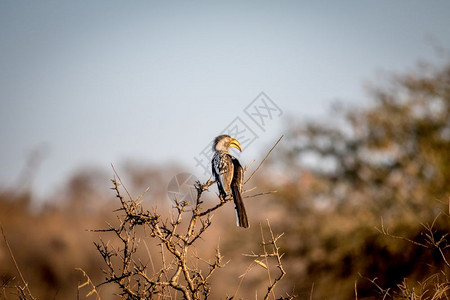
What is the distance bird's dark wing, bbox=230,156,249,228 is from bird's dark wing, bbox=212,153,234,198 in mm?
46

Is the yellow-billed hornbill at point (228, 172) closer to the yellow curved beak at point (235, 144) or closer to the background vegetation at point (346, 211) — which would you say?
the yellow curved beak at point (235, 144)

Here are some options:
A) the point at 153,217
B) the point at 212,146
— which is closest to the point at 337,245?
the point at 212,146

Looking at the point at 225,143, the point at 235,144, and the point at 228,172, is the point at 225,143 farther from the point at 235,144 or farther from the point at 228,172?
the point at 228,172

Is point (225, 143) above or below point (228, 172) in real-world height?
above

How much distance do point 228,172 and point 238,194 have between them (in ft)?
1.56

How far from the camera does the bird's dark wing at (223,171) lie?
3.94 meters

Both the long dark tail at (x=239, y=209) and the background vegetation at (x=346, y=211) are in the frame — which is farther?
the background vegetation at (x=346, y=211)

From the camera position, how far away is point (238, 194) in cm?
370

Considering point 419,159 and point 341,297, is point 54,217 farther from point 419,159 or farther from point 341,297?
point 419,159

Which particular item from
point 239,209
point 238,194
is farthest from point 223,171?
point 239,209

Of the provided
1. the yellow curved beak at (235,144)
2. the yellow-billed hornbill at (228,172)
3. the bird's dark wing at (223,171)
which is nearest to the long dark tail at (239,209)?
the yellow-billed hornbill at (228,172)

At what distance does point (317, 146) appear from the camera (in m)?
14.1

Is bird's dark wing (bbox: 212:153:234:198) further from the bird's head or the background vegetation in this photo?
the background vegetation

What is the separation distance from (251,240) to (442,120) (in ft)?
23.3
